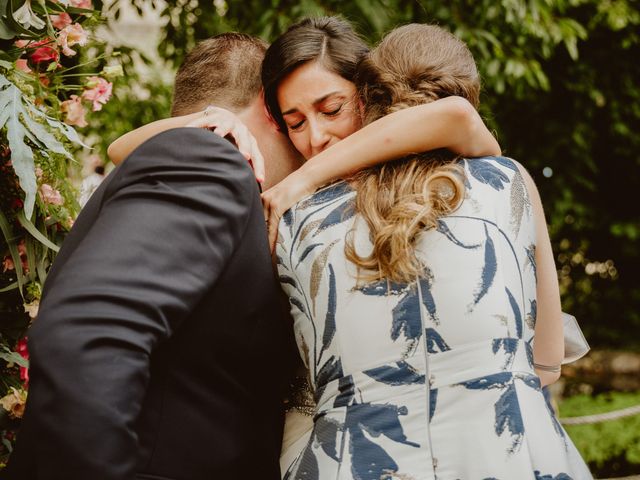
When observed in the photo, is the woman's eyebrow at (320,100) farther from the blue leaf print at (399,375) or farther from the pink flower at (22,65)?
the blue leaf print at (399,375)

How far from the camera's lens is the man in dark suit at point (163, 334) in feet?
3.98

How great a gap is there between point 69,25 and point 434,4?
2.99 meters

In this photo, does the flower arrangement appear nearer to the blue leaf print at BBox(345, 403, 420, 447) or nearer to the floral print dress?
the floral print dress

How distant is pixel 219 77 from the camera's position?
222 centimetres

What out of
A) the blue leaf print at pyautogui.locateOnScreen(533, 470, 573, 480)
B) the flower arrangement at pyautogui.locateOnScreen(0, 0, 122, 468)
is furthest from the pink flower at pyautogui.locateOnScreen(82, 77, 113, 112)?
the blue leaf print at pyautogui.locateOnScreen(533, 470, 573, 480)

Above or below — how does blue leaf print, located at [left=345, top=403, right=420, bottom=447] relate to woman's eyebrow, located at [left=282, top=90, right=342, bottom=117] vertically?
below

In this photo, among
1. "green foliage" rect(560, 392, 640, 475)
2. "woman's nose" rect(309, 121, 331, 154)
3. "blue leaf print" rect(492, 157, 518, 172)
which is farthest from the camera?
"green foliage" rect(560, 392, 640, 475)

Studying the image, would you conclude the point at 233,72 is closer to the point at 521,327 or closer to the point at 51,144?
the point at 51,144

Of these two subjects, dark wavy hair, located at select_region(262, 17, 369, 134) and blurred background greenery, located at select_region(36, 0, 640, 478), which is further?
blurred background greenery, located at select_region(36, 0, 640, 478)

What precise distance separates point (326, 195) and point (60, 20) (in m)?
0.91

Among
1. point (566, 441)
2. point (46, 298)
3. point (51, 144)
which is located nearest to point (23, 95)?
point (51, 144)

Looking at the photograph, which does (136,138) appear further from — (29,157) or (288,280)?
(288,280)

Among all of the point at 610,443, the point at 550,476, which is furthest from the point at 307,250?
the point at 610,443

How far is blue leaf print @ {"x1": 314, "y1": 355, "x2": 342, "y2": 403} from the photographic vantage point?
143 centimetres
